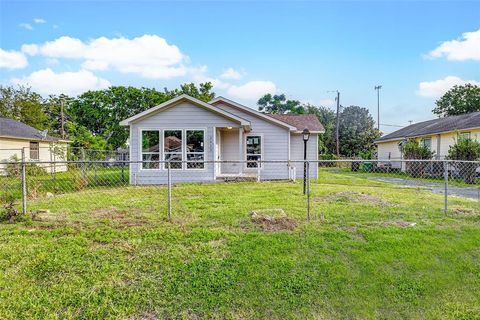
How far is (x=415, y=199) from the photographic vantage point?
26.1 ft

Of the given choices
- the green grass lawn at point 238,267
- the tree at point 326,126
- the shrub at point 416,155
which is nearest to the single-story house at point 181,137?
the green grass lawn at point 238,267

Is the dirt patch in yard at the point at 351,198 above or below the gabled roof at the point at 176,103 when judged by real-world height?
below

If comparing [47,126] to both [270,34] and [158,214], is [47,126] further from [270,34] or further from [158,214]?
[158,214]

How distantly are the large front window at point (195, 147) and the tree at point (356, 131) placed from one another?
81.5 ft

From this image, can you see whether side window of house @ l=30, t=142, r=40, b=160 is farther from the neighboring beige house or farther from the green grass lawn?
the neighboring beige house

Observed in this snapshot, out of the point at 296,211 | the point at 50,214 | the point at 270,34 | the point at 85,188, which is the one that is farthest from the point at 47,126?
the point at 296,211

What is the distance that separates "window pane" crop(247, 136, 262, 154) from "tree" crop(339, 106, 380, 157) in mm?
21905

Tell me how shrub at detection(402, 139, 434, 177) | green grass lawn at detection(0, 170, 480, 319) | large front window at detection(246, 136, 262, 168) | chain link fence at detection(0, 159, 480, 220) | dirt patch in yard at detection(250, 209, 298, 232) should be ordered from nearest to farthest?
green grass lawn at detection(0, 170, 480, 319)
dirt patch in yard at detection(250, 209, 298, 232)
chain link fence at detection(0, 159, 480, 220)
large front window at detection(246, 136, 262, 168)
shrub at detection(402, 139, 434, 177)

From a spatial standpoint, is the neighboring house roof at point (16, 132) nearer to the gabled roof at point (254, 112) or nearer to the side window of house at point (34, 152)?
the side window of house at point (34, 152)

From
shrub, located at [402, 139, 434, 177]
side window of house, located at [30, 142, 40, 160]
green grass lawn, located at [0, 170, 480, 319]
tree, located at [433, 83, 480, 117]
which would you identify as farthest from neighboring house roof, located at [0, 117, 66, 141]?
tree, located at [433, 83, 480, 117]

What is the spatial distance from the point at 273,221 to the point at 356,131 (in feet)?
109

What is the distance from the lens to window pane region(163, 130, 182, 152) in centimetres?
1252

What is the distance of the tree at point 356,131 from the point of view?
34281mm

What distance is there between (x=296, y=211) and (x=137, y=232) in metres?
3.35
